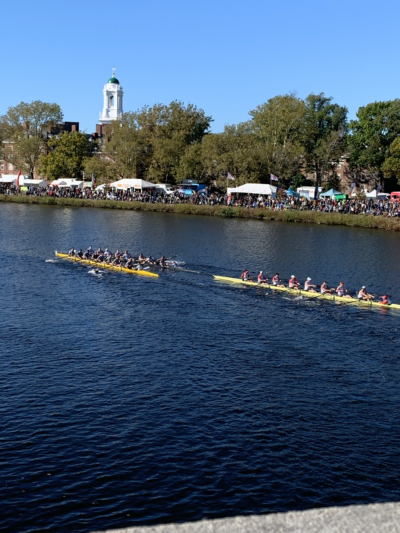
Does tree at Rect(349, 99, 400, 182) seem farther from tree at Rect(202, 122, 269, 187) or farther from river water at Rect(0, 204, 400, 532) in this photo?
river water at Rect(0, 204, 400, 532)

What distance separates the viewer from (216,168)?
117 metres

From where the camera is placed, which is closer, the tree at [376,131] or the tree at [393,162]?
the tree at [393,162]

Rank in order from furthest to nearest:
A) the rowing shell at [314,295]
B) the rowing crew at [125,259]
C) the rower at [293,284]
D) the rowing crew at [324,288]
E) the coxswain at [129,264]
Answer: the rowing crew at [125,259], the coxswain at [129,264], the rower at [293,284], the rowing crew at [324,288], the rowing shell at [314,295]

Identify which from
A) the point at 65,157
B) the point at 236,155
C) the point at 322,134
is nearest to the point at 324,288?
the point at 236,155

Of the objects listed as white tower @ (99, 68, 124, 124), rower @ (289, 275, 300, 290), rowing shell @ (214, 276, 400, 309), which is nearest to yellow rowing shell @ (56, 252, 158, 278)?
rowing shell @ (214, 276, 400, 309)

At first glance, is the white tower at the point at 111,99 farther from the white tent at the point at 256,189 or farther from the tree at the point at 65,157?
the white tent at the point at 256,189

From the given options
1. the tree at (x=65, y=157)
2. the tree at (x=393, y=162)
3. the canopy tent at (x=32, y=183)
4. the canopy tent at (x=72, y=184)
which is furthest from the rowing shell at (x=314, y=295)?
the canopy tent at (x=32, y=183)

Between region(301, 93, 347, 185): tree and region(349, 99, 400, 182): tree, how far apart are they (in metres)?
5.02

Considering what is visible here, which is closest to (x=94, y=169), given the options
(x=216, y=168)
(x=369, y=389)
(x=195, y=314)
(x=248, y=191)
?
(x=216, y=168)

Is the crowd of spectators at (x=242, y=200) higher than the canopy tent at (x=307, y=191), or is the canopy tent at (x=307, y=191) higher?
the canopy tent at (x=307, y=191)

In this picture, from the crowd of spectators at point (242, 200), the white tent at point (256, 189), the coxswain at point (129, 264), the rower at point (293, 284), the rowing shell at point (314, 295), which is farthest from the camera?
the white tent at point (256, 189)

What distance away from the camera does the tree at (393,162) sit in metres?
102

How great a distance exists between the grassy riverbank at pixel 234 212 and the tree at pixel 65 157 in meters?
11.8

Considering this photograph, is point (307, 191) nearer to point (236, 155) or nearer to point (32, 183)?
point (236, 155)
